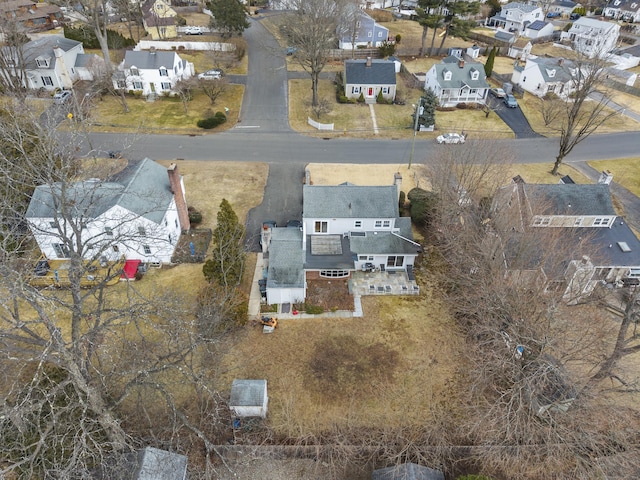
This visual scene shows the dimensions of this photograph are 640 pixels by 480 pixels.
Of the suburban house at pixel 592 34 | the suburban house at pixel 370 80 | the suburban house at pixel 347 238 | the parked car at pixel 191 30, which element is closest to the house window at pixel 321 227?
the suburban house at pixel 347 238

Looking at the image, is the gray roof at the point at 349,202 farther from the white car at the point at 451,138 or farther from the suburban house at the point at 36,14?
the suburban house at the point at 36,14

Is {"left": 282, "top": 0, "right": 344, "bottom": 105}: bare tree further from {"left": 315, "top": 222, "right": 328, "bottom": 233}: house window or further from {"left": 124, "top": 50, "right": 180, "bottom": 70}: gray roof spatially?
{"left": 315, "top": 222, "right": 328, "bottom": 233}: house window

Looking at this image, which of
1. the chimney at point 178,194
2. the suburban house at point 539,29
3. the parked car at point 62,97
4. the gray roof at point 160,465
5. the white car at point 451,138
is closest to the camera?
the gray roof at point 160,465

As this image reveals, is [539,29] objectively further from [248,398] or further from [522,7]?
[248,398]

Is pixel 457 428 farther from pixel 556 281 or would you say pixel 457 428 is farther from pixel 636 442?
pixel 556 281

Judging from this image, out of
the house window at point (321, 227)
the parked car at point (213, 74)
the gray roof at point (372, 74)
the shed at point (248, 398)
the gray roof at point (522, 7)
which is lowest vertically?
the shed at point (248, 398)


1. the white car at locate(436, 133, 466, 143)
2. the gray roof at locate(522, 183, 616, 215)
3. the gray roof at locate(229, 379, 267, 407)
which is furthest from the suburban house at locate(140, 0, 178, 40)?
the gray roof at locate(229, 379, 267, 407)

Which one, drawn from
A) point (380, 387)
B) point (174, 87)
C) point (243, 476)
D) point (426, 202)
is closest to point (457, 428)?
point (380, 387)
